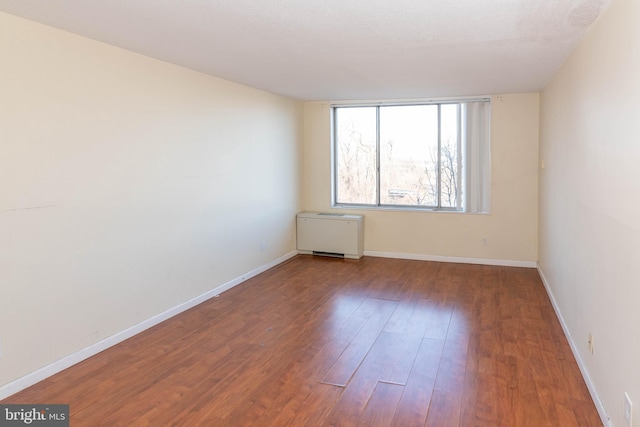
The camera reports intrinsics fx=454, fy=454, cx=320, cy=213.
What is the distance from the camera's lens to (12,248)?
9.00 feet

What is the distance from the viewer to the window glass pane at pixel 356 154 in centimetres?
660

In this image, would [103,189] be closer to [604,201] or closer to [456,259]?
[604,201]

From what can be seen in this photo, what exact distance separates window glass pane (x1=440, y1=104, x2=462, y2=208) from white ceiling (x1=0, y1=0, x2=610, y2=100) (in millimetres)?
1477

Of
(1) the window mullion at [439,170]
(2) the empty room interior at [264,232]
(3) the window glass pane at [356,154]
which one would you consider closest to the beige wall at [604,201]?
(2) the empty room interior at [264,232]

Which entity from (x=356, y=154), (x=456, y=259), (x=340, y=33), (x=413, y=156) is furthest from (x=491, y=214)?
(x=340, y=33)

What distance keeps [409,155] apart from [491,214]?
1.36 meters

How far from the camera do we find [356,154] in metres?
6.70

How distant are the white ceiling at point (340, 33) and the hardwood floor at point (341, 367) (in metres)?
2.22

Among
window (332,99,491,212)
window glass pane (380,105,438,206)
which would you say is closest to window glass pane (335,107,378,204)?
window (332,99,491,212)

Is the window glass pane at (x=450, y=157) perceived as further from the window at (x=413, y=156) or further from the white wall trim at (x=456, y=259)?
the white wall trim at (x=456, y=259)

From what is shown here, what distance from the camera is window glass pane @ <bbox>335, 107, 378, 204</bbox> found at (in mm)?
6598

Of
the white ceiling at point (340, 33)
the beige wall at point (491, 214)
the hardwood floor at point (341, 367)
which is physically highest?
the white ceiling at point (340, 33)

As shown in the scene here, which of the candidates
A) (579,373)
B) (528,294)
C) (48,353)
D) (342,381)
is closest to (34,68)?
(48,353)

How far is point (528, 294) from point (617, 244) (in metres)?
2.68
